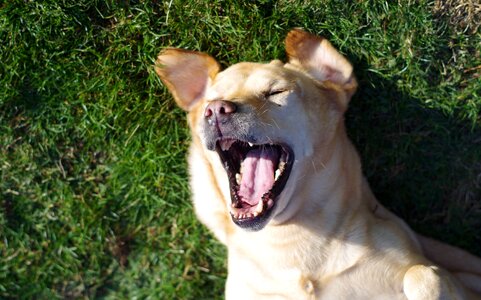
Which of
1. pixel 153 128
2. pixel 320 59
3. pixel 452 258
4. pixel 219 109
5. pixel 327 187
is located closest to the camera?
pixel 219 109

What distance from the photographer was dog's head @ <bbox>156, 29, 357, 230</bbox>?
3896 millimetres

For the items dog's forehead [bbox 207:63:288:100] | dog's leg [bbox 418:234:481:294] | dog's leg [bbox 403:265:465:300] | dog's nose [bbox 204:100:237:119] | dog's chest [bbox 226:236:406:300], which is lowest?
dog's leg [bbox 418:234:481:294]

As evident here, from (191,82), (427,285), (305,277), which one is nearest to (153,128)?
(191,82)

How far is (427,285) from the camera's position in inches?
156

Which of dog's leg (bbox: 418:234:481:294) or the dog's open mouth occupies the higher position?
the dog's open mouth

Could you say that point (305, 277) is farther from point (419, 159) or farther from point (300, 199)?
point (419, 159)

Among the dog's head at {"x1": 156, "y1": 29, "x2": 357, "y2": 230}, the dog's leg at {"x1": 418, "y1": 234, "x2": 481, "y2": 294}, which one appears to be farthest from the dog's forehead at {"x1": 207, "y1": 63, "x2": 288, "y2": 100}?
the dog's leg at {"x1": 418, "y1": 234, "x2": 481, "y2": 294}

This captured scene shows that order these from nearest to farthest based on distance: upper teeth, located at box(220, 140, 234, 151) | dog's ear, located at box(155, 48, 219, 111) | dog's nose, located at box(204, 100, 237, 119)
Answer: dog's nose, located at box(204, 100, 237, 119) → upper teeth, located at box(220, 140, 234, 151) → dog's ear, located at box(155, 48, 219, 111)

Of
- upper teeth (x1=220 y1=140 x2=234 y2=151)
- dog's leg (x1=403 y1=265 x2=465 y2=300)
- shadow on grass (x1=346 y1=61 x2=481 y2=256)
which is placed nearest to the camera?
dog's leg (x1=403 y1=265 x2=465 y2=300)

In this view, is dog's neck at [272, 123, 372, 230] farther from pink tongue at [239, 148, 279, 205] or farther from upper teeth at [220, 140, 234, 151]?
upper teeth at [220, 140, 234, 151]

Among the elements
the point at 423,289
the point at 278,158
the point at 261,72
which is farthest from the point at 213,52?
the point at 423,289

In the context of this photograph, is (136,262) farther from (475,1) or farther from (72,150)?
(475,1)

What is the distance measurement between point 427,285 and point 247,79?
1.65 meters

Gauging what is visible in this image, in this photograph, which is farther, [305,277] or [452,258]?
[452,258]
